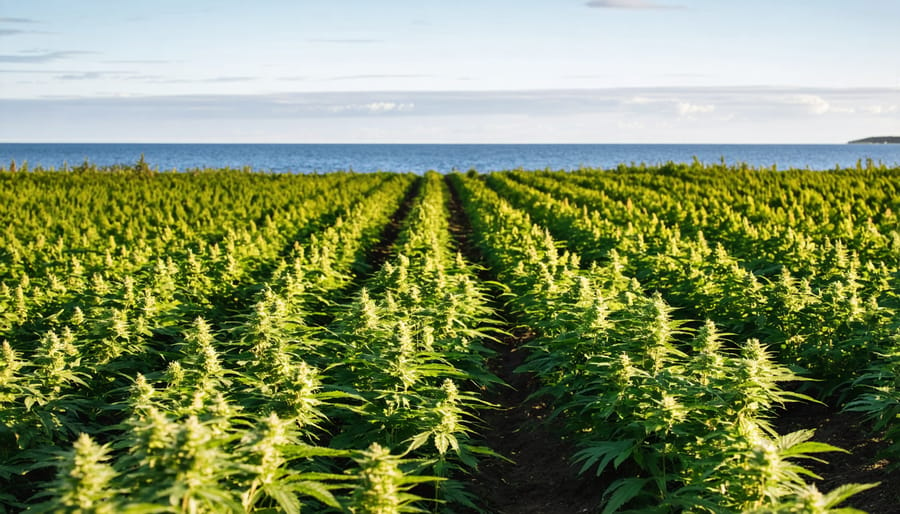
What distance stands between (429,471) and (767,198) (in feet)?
65.7

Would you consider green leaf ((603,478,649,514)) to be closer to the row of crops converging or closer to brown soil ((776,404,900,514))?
the row of crops converging

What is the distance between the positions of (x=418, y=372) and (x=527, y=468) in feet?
5.25

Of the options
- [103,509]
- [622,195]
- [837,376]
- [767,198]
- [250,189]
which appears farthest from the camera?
[250,189]


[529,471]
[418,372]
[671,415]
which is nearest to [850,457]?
[671,415]

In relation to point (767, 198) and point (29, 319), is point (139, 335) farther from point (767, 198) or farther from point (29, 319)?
point (767, 198)

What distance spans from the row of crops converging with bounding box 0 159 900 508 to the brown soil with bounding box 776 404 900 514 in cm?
13

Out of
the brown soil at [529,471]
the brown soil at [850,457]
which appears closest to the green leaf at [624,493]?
the brown soil at [529,471]

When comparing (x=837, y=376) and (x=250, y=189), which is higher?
(x=250, y=189)

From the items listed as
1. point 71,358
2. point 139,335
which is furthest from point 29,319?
point 71,358

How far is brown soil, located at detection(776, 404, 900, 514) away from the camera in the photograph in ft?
15.4

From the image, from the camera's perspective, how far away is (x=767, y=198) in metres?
21.6

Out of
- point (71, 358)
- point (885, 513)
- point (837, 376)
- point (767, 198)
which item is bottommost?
point (885, 513)

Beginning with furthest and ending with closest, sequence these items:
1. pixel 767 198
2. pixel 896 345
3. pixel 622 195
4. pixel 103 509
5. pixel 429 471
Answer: pixel 622 195
pixel 767 198
pixel 896 345
pixel 429 471
pixel 103 509

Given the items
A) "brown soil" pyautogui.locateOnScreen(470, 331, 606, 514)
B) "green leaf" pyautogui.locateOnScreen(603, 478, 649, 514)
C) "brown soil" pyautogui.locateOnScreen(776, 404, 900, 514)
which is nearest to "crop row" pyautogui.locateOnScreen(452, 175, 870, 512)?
"green leaf" pyautogui.locateOnScreen(603, 478, 649, 514)
